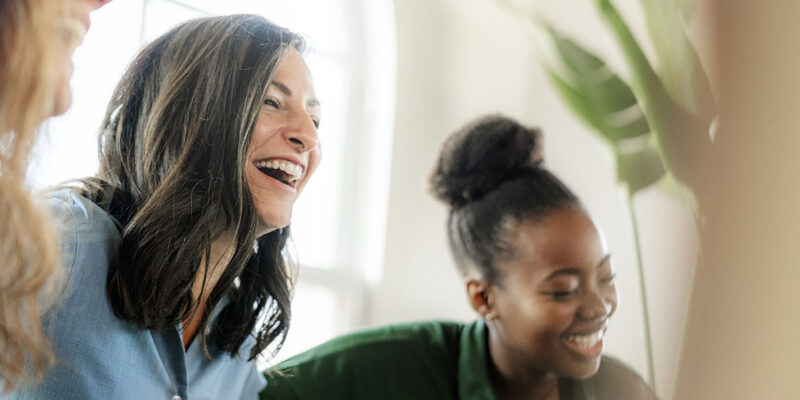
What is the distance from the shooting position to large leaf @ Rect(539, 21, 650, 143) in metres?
0.60

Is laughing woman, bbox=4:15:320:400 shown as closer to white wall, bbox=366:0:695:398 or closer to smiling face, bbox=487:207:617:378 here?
white wall, bbox=366:0:695:398

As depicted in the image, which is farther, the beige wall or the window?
the window

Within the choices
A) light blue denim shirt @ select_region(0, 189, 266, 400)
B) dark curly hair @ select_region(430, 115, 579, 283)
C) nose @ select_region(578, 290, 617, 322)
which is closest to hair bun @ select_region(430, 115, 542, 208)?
dark curly hair @ select_region(430, 115, 579, 283)

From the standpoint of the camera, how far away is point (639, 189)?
592mm

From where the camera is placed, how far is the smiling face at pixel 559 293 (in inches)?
22.9

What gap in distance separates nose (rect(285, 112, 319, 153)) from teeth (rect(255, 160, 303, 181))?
14 mm

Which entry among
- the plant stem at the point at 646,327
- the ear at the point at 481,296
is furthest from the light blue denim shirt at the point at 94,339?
the plant stem at the point at 646,327

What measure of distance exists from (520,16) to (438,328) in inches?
9.9

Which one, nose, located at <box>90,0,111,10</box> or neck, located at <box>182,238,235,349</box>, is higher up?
nose, located at <box>90,0,111,10</box>

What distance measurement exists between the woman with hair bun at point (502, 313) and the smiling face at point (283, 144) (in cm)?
10

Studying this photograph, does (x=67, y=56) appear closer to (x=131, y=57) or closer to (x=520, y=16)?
(x=131, y=57)

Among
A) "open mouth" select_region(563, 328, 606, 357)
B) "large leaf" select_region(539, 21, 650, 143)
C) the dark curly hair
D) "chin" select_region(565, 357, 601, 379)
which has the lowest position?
"chin" select_region(565, 357, 601, 379)

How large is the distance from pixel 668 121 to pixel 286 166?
28 cm

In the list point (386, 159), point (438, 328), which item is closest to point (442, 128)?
point (386, 159)
